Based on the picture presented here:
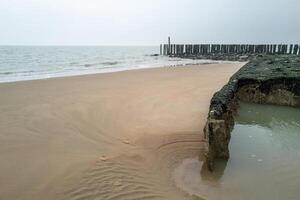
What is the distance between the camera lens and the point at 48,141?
5242 mm

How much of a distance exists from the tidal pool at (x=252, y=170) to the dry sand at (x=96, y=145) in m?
0.30

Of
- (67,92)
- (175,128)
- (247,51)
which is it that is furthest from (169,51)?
(175,128)

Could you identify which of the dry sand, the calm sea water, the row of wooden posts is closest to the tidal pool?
the dry sand

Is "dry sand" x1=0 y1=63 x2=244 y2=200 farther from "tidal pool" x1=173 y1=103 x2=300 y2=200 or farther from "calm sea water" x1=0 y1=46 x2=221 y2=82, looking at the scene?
"calm sea water" x1=0 y1=46 x2=221 y2=82

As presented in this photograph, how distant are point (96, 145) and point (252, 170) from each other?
255cm

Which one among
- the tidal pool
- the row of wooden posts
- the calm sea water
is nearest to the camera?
the tidal pool

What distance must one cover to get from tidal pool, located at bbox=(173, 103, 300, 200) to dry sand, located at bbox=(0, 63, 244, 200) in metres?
0.30

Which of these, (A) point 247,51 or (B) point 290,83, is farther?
(A) point 247,51

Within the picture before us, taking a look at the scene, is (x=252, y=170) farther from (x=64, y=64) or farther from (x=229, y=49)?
(x=229, y=49)

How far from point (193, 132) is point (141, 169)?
6.48 feet

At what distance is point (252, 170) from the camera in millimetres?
4156

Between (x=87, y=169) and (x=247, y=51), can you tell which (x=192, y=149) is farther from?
(x=247, y=51)

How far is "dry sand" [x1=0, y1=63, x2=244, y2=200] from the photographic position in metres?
3.63

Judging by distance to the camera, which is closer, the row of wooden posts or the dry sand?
the dry sand
